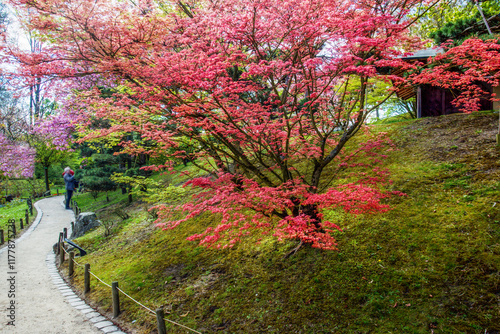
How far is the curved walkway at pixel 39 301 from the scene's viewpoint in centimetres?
532

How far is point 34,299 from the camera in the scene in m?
6.58

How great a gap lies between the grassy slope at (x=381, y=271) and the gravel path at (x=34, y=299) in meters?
0.68

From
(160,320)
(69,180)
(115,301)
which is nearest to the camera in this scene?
(160,320)

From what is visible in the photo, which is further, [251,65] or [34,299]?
[34,299]

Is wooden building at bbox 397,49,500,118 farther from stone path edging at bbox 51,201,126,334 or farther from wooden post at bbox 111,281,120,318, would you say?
stone path edging at bbox 51,201,126,334

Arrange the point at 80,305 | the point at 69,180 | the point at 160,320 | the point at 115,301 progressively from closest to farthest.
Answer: the point at 160,320, the point at 115,301, the point at 80,305, the point at 69,180

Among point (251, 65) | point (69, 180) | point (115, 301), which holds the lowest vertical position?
point (115, 301)

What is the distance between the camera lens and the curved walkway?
532 centimetres

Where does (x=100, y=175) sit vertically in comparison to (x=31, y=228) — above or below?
above

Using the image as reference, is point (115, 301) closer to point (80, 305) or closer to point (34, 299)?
point (80, 305)

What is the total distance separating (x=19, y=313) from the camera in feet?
19.1

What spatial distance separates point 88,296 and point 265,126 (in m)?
5.93

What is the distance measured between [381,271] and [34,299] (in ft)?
24.8

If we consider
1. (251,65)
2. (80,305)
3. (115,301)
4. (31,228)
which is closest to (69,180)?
(31,228)
